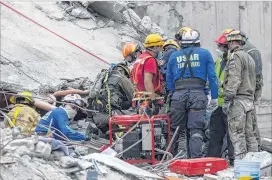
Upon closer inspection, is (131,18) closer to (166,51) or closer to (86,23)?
(86,23)

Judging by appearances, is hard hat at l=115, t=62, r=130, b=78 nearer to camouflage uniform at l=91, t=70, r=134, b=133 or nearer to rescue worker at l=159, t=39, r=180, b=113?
camouflage uniform at l=91, t=70, r=134, b=133

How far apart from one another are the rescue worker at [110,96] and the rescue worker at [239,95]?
1539 mm

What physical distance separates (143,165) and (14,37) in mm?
5398

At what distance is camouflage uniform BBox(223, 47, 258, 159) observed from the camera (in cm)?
942

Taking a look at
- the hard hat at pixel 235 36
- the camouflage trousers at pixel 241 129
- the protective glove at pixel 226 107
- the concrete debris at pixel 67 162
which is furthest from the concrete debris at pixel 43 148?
the hard hat at pixel 235 36

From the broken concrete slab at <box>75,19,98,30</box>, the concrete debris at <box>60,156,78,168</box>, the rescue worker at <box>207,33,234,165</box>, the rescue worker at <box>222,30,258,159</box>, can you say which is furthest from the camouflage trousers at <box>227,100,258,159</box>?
the broken concrete slab at <box>75,19,98,30</box>

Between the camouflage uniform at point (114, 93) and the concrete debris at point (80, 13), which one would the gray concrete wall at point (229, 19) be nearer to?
the concrete debris at point (80, 13)

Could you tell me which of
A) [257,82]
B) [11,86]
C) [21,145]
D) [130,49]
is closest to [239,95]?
[257,82]

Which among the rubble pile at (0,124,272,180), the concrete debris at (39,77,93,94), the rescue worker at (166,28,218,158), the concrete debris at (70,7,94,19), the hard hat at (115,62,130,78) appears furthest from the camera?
the concrete debris at (70,7,94,19)

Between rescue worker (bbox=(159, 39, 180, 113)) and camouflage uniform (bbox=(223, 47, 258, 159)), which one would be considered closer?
camouflage uniform (bbox=(223, 47, 258, 159))

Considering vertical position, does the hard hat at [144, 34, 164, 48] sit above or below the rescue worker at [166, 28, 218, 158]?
above

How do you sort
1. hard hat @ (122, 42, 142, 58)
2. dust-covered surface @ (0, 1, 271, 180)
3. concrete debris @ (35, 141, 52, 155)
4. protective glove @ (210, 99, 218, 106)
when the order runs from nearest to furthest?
concrete debris @ (35, 141, 52, 155)
protective glove @ (210, 99, 218, 106)
hard hat @ (122, 42, 142, 58)
dust-covered surface @ (0, 1, 271, 180)

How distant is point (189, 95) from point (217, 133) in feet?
3.29

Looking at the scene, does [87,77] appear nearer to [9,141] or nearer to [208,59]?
[208,59]
